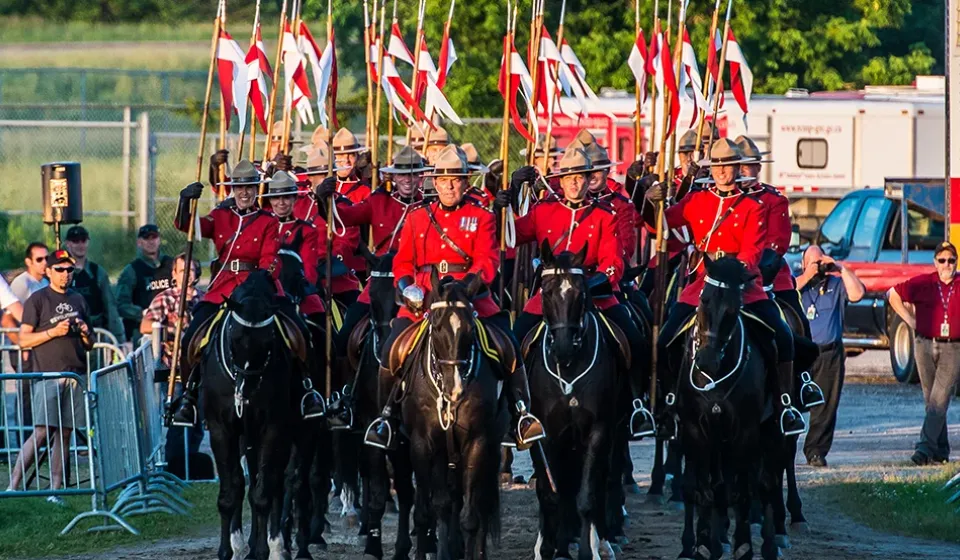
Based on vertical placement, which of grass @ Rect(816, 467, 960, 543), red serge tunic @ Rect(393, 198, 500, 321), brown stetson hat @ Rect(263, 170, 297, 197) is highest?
brown stetson hat @ Rect(263, 170, 297, 197)

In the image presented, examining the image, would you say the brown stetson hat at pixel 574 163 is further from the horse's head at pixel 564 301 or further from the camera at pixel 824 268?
the camera at pixel 824 268

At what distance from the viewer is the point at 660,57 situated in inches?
635

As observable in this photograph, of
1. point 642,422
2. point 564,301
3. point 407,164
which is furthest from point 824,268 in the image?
point 564,301

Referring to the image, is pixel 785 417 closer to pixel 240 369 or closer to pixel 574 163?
pixel 574 163

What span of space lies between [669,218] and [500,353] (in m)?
2.41

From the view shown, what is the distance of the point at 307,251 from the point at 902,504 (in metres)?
4.91

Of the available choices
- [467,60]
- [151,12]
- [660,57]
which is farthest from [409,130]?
[151,12]

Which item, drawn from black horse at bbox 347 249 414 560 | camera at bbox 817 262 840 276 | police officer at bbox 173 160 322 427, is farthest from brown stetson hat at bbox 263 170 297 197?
camera at bbox 817 262 840 276

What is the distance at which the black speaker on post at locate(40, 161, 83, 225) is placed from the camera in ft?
63.5

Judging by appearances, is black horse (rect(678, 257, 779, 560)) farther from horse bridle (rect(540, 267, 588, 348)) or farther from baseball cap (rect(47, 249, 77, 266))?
baseball cap (rect(47, 249, 77, 266))

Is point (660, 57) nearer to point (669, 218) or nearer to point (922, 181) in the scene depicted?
point (669, 218)

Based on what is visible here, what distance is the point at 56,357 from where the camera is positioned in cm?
1543

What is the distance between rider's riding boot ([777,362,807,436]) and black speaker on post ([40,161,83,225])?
9063 mm

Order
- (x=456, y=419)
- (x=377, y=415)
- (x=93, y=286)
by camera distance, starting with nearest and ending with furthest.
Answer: (x=456, y=419) → (x=377, y=415) → (x=93, y=286)
